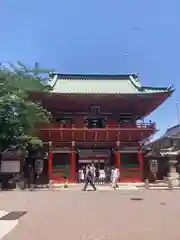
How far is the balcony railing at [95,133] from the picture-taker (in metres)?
29.7

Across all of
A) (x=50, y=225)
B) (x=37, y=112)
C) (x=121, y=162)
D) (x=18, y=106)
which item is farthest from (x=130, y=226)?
(x=121, y=162)

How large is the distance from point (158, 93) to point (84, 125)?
25.4 ft

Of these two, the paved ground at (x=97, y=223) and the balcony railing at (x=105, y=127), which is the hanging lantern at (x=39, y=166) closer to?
the balcony railing at (x=105, y=127)

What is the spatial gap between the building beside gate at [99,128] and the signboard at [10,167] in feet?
15.1

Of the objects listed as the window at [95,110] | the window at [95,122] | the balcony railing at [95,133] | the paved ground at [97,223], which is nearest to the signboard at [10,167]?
the balcony railing at [95,133]

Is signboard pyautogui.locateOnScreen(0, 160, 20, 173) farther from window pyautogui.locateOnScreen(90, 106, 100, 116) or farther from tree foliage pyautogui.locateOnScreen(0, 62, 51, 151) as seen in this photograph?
window pyautogui.locateOnScreen(90, 106, 100, 116)

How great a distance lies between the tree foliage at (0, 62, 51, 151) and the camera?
2316cm

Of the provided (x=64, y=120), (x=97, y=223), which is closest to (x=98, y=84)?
(x=64, y=120)

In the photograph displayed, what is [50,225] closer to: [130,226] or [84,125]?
[130,226]

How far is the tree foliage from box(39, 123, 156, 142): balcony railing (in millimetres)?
3340

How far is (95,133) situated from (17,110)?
8.96 metres

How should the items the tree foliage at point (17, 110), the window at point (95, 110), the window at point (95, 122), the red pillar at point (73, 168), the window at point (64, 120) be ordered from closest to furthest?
the tree foliage at point (17, 110) < the red pillar at point (73, 168) < the window at point (95, 110) < the window at point (95, 122) < the window at point (64, 120)

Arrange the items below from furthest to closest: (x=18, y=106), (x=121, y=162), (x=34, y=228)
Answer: (x=121, y=162)
(x=18, y=106)
(x=34, y=228)

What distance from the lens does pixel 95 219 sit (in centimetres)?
1034
